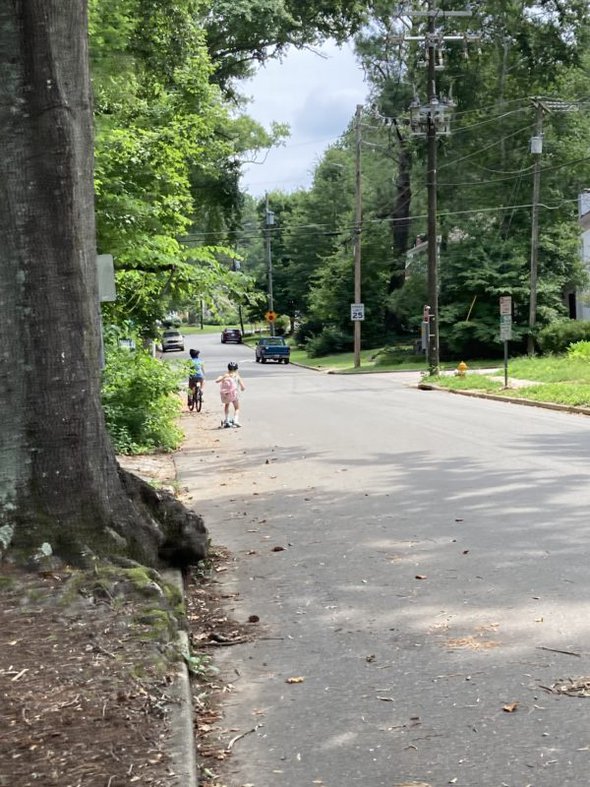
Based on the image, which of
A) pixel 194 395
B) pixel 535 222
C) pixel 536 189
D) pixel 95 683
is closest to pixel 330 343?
pixel 535 222

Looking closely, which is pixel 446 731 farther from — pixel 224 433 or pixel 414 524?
pixel 224 433

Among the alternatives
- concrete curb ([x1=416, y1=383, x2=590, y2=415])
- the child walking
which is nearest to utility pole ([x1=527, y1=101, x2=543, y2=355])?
concrete curb ([x1=416, y1=383, x2=590, y2=415])

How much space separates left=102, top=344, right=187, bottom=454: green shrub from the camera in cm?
1501

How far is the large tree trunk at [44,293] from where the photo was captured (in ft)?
17.1

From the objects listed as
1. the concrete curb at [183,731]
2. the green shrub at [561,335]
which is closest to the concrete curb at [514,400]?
the green shrub at [561,335]

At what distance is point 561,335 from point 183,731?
125 ft

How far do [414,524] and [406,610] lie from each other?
102 inches

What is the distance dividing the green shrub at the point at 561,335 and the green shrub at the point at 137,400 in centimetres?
2700

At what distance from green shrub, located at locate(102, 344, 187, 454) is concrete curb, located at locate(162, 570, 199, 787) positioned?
10.5 meters

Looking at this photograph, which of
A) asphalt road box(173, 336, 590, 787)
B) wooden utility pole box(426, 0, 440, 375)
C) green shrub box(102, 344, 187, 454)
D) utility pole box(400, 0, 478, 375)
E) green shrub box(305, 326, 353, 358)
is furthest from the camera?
green shrub box(305, 326, 353, 358)

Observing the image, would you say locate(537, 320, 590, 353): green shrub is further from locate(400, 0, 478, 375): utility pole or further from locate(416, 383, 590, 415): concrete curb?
locate(416, 383, 590, 415): concrete curb

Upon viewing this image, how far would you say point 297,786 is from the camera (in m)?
3.59

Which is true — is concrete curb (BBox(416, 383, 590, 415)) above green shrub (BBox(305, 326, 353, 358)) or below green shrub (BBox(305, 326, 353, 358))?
below

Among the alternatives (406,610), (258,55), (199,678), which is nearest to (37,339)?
(199,678)
